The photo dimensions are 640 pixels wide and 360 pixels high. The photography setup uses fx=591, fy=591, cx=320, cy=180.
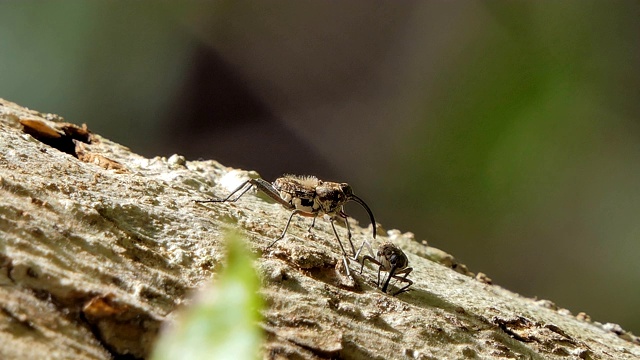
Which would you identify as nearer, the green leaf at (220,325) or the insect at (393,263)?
the green leaf at (220,325)

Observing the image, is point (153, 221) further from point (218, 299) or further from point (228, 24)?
point (228, 24)

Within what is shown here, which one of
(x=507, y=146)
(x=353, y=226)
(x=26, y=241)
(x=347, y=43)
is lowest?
(x=26, y=241)

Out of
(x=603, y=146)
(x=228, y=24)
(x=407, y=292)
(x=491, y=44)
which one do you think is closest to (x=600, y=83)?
(x=603, y=146)

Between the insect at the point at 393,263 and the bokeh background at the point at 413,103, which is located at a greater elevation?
the bokeh background at the point at 413,103

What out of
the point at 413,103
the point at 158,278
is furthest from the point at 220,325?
the point at 413,103

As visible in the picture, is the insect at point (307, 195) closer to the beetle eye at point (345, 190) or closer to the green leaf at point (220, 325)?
the beetle eye at point (345, 190)

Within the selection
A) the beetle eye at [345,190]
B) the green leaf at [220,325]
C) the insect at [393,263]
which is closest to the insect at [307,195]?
the beetle eye at [345,190]

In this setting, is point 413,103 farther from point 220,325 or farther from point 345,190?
point 220,325
